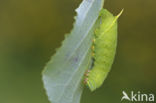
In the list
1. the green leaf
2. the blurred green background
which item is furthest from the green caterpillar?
the blurred green background

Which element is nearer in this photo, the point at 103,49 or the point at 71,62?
the point at 71,62

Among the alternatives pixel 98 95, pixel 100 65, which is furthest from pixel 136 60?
pixel 100 65

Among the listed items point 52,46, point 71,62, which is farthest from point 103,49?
point 52,46

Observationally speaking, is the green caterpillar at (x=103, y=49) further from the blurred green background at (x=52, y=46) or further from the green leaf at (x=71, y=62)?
the blurred green background at (x=52, y=46)

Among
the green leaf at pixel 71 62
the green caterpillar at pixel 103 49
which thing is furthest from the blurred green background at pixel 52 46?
the green leaf at pixel 71 62

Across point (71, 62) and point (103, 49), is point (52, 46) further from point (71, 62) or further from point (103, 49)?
point (71, 62)

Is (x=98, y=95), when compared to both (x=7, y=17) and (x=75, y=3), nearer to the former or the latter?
(x=75, y=3)
